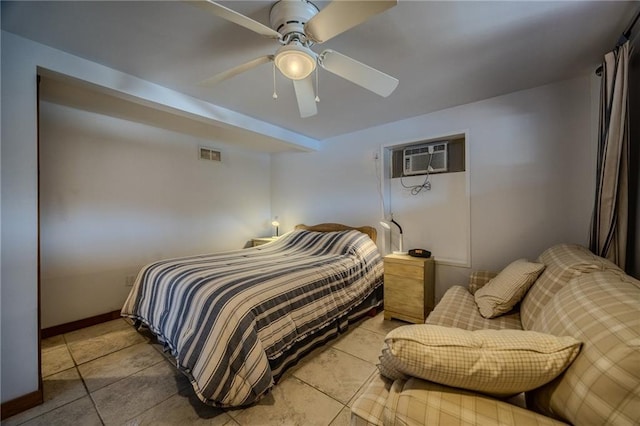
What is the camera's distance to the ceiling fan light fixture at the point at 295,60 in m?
1.37

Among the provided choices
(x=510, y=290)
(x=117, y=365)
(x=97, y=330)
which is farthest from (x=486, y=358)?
(x=97, y=330)

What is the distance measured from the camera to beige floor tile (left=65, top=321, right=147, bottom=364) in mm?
2137

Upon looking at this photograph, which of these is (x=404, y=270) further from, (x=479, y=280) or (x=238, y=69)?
(x=238, y=69)

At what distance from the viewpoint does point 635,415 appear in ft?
1.94

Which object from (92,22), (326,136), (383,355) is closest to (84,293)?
(92,22)

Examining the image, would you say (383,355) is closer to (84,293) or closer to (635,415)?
(635,415)

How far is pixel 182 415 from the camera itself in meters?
1.51

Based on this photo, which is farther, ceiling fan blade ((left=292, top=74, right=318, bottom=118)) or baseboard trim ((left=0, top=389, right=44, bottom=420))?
ceiling fan blade ((left=292, top=74, right=318, bottom=118))

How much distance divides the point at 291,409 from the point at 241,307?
2.28 ft

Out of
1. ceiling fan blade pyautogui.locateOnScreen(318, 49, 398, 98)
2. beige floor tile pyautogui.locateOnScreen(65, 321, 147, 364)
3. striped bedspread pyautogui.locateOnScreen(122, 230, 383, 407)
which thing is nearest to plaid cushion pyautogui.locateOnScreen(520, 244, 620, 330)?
striped bedspread pyautogui.locateOnScreen(122, 230, 383, 407)

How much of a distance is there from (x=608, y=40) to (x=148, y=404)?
12.6ft

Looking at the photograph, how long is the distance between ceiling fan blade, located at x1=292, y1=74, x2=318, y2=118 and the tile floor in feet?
6.62

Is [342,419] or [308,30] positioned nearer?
[308,30]

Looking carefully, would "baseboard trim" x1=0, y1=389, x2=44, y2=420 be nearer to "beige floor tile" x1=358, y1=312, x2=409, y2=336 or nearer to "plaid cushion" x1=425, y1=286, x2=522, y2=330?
"beige floor tile" x1=358, y1=312, x2=409, y2=336
